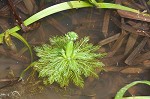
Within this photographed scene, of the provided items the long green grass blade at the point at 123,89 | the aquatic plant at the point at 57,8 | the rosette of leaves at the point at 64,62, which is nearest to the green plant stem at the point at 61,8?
the aquatic plant at the point at 57,8

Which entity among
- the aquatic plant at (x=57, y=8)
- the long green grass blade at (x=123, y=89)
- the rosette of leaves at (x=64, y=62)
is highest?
the aquatic plant at (x=57, y=8)

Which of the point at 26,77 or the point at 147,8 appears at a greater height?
the point at 147,8

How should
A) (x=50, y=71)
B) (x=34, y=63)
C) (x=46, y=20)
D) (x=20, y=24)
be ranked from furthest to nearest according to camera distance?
(x=46, y=20)
(x=20, y=24)
(x=34, y=63)
(x=50, y=71)

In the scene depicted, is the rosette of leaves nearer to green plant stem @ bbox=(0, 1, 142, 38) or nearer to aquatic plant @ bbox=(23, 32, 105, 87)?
aquatic plant @ bbox=(23, 32, 105, 87)

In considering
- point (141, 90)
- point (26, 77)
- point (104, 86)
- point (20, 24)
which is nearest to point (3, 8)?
point (20, 24)

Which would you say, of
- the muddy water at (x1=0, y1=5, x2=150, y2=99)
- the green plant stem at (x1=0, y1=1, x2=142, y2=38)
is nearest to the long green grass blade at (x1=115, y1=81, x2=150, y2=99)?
the muddy water at (x1=0, y1=5, x2=150, y2=99)

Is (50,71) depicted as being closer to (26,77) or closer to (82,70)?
(82,70)

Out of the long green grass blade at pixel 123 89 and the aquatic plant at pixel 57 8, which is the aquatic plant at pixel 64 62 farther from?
the aquatic plant at pixel 57 8

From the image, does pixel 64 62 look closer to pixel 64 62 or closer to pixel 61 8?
pixel 64 62

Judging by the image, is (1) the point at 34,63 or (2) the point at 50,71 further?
(1) the point at 34,63
